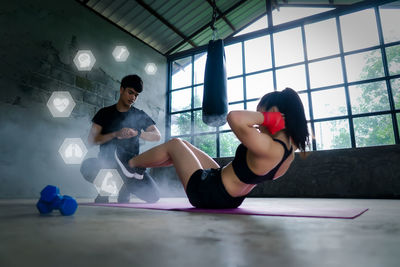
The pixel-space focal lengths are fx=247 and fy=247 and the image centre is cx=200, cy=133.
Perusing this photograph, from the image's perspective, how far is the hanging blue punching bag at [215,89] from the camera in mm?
2514

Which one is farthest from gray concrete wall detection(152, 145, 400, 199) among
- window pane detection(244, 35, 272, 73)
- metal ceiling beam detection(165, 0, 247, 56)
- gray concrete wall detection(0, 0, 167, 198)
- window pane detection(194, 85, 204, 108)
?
metal ceiling beam detection(165, 0, 247, 56)

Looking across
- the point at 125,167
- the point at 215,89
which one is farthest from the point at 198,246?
the point at 215,89

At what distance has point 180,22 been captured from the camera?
5320 millimetres

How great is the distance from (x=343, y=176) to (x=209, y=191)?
2491 mm

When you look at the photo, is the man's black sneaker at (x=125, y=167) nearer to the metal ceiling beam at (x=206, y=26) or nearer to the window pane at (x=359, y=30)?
the metal ceiling beam at (x=206, y=26)

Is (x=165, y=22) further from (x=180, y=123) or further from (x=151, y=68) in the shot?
(x=180, y=123)

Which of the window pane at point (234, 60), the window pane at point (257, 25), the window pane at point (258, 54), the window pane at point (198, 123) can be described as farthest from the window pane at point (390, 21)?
the window pane at point (198, 123)

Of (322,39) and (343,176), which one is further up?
(322,39)

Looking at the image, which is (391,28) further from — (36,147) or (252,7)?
(36,147)

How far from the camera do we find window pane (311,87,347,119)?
420 cm

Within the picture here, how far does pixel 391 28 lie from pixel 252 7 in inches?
103

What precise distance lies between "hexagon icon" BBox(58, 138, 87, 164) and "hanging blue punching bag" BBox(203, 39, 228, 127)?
2314mm

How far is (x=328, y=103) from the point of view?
4.32 metres

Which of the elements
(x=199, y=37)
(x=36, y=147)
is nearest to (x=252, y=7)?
(x=199, y=37)
